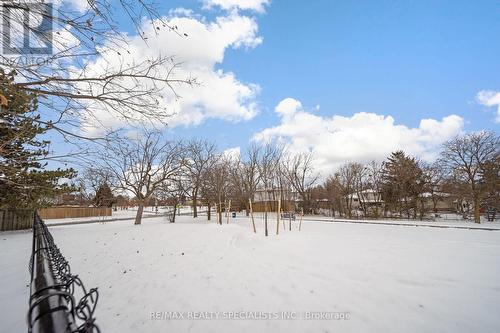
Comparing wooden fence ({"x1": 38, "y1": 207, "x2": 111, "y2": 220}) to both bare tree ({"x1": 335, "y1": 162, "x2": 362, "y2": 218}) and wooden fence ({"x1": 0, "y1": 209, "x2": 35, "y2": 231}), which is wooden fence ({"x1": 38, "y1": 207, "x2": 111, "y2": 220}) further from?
bare tree ({"x1": 335, "y1": 162, "x2": 362, "y2": 218})

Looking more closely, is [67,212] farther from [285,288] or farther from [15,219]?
[285,288]

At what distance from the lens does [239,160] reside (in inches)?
1404

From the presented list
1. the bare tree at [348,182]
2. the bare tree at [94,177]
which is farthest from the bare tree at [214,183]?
the bare tree at [348,182]

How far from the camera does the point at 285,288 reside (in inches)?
215

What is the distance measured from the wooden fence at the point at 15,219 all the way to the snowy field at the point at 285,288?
13724 mm

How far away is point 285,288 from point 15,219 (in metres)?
24.0

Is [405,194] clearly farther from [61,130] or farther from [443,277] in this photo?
[61,130]

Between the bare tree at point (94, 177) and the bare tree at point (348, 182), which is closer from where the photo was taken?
the bare tree at point (94, 177)

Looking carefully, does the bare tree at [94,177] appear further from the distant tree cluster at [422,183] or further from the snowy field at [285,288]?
the distant tree cluster at [422,183]

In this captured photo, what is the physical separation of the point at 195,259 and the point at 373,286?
17.5ft

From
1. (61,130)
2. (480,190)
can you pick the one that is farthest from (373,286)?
(480,190)

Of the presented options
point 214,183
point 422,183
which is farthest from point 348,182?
point 214,183

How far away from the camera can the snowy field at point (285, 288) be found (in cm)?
399

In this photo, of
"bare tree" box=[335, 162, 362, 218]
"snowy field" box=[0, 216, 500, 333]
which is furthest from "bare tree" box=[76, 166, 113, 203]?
"bare tree" box=[335, 162, 362, 218]
